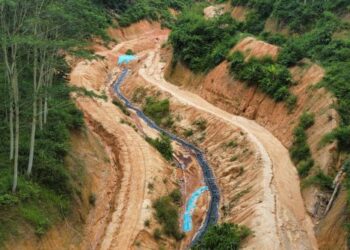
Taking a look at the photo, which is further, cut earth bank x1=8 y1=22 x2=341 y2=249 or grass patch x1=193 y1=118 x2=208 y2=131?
grass patch x1=193 y1=118 x2=208 y2=131

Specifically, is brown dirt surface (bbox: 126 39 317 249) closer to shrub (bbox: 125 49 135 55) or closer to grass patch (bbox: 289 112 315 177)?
grass patch (bbox: 289 112 315 177)

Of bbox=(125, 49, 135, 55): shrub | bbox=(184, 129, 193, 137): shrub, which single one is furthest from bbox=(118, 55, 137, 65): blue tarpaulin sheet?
bbox=(184, 129, 193, 137): shrub

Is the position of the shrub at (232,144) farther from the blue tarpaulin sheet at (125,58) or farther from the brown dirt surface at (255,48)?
the blue tarpaulin sheet at (125,58)

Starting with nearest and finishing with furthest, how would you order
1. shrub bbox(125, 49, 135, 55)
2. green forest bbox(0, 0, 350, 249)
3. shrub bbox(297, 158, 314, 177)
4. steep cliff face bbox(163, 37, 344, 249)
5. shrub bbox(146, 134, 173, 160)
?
green forest bbox(0, 0, 350, 249) → steep cliff face bbox(163, 37, 344, 249) → shrub bbox(297, 158, 314, 177) → shrub bbox(146, 134, 173, 160) → shrub bbox(125, 49, 135, 55)

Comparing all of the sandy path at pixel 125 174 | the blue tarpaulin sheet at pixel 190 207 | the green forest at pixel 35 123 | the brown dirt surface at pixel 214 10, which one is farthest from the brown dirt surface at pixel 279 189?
the brown dirt surface at pixel 214 10

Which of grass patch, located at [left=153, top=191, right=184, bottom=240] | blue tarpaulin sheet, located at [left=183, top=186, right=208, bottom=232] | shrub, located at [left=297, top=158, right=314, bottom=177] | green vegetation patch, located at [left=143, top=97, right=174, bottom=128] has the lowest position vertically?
green vegetation patch, located at [left=143, top=97, right=174, bottom=128]

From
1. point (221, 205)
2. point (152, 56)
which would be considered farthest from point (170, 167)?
point (152, 56)

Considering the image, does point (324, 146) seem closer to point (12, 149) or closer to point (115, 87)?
point (12, 149)
